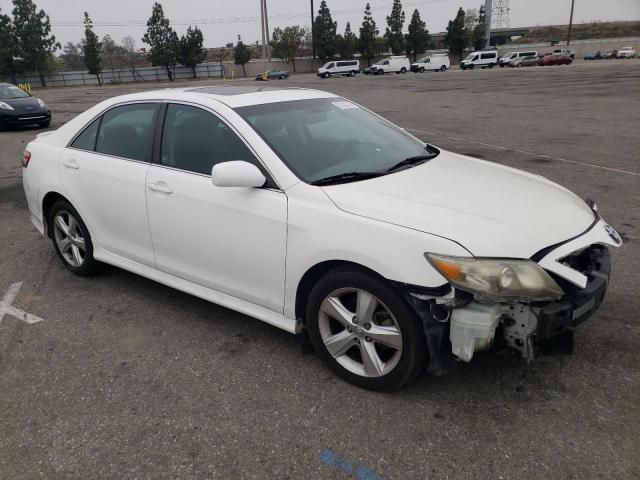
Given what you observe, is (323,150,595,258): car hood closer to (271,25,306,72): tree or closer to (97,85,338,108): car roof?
(97,85,338,108): car roof

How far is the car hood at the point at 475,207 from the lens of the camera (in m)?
2.45

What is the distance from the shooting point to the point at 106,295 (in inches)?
164

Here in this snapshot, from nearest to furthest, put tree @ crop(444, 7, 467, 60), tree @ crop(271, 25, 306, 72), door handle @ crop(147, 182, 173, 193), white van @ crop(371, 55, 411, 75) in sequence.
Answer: door handle @ crop(147, 182, 173, 193) < white van @ crop(371, 55, 411, 75) < tree @ crop(271, 25, 306, 72) < tree @ crop(444, 7, 467, 60)

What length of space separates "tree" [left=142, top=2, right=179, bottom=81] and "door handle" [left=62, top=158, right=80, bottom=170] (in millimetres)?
73249

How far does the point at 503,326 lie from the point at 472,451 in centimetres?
59

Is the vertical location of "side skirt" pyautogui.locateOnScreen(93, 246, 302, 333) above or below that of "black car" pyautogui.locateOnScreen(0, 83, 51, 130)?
below

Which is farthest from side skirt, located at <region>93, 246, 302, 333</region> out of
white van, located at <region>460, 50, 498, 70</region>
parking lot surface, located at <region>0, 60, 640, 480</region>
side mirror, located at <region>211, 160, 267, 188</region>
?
white van, located at <region>460, 50, 498, 70</region>

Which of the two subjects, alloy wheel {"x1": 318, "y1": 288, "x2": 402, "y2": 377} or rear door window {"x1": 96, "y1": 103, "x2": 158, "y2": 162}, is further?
rear door window {"x1": 96, "y1": 103, "x2": 158, "y2": 162}

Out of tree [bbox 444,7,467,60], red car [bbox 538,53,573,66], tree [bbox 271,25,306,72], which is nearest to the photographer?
red car [bbox 538,53,573,66]

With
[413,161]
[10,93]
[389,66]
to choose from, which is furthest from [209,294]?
[389,66]

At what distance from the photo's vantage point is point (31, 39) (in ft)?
208

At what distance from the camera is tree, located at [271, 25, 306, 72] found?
79812mm

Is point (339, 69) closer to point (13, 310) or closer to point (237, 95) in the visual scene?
point (237, 95)

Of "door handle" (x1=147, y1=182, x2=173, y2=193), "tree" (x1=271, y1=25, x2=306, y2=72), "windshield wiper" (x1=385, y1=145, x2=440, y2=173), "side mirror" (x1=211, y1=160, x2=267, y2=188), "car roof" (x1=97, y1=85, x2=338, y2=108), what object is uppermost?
"tree" (x1=271, y1=25, x2=306, y2=72)
